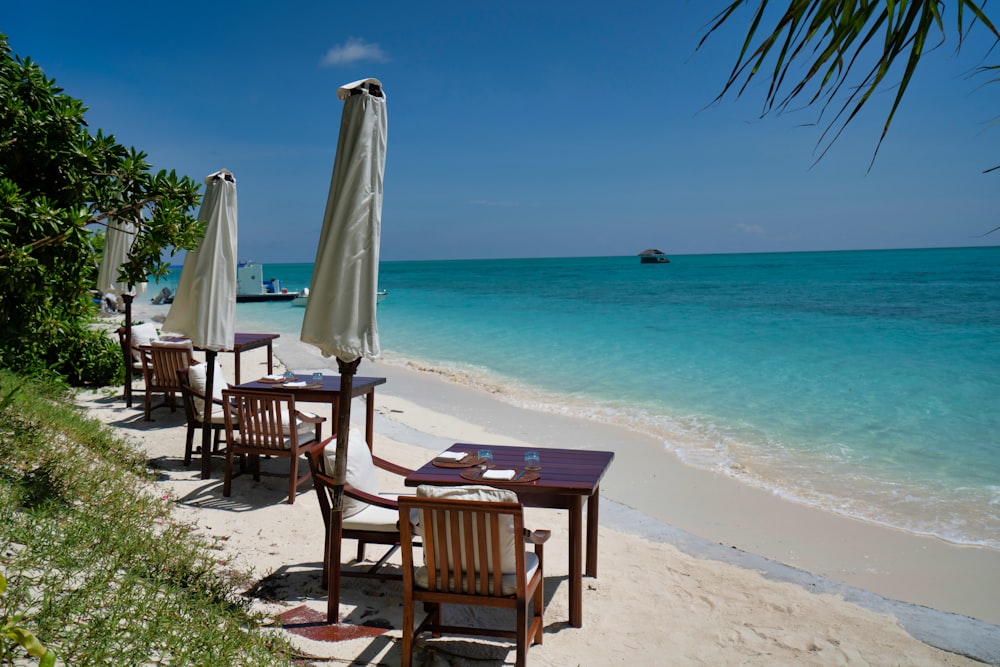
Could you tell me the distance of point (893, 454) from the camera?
338 inches

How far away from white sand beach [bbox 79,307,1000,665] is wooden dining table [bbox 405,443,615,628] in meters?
0.27

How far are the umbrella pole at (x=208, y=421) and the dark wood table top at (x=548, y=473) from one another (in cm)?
254

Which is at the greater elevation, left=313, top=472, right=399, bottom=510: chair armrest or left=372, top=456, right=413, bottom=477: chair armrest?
left=313, top=472, right=399, bottom=510: chair armrest

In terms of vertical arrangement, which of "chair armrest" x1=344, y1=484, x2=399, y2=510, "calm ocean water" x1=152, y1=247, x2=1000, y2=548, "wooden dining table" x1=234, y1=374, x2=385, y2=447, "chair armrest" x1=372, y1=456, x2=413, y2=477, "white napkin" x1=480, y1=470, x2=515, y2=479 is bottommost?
"calm ocean water" x1=152, y1=247, x2=1000, y2=548

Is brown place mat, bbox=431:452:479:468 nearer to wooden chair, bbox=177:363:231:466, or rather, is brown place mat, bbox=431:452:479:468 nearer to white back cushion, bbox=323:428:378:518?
white back cushion, bbox=323:428:378:518

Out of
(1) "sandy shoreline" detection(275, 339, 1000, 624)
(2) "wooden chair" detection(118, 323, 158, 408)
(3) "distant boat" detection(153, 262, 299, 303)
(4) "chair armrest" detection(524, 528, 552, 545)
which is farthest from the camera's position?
(3) "distant boat" detection(153, 262, 299, 303)

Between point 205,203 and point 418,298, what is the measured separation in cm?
4203

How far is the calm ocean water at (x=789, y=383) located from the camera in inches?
293

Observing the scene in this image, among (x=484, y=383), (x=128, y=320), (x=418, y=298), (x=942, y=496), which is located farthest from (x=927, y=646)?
(x=418, y=298)

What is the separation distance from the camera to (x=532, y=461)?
4395 mm

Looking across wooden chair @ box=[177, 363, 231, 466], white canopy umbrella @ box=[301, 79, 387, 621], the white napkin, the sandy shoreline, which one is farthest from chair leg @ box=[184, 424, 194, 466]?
the white napkin

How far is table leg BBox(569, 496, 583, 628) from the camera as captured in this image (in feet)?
12.4

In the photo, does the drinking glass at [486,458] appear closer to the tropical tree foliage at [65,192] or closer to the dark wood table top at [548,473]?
the dark wood table top at [548,473]

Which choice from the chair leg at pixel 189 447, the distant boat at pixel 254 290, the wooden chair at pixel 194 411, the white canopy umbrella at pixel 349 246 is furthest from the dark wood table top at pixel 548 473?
the distant boat at pixel 254 290
